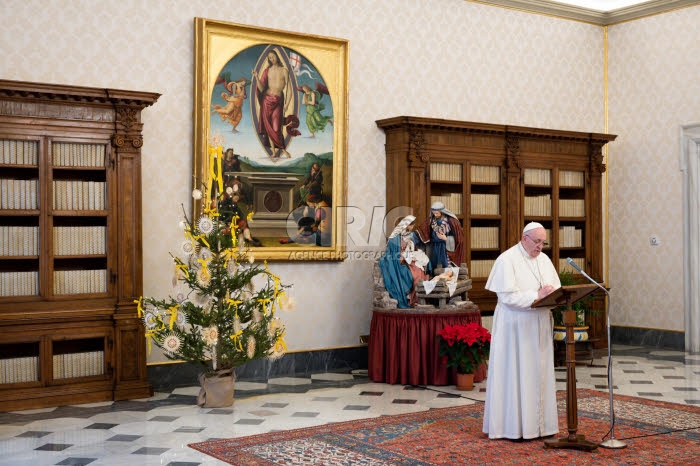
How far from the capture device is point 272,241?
9938mm

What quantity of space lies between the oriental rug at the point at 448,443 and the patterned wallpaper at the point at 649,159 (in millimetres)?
4828

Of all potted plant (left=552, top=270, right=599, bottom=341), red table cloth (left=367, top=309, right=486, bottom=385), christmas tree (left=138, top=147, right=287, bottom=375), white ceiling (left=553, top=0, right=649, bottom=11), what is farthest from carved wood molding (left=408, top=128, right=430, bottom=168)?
white ceiling (left=553, top=0, right=649, bottom=11)

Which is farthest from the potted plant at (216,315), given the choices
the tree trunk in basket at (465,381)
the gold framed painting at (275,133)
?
the tree trunk in basket at (465,381)

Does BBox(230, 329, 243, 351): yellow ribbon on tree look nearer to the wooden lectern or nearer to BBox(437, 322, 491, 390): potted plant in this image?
BBox(437, 322, 491, 390): potted plant

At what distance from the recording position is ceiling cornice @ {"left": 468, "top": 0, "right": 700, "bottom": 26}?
12094mm

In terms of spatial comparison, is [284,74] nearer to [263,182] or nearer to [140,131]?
[263,182]

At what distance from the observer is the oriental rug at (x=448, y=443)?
6160mm

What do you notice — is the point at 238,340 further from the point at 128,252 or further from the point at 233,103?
the point at 233,103

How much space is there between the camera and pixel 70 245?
8.37 metres

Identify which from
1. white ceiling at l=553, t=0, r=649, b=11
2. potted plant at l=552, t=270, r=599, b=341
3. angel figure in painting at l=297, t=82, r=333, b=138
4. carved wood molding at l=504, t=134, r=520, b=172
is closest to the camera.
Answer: angel figure in painting at l=297, t=82, r=333, b=138

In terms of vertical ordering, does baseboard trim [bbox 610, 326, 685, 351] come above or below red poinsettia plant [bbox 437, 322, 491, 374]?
below

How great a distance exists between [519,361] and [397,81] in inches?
207

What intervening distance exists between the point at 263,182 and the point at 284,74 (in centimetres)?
131

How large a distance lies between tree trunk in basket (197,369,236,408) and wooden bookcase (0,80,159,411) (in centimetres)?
76
